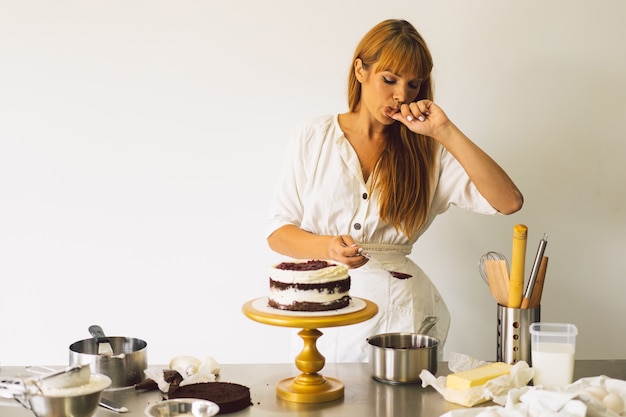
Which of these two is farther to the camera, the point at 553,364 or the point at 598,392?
the point at 553,364

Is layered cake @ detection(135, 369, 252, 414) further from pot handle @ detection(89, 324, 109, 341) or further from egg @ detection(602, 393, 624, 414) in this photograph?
egg @ detection(602, 393, 624, 414)

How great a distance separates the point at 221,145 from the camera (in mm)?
3164

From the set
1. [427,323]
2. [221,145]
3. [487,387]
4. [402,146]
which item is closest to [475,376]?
[487,387]

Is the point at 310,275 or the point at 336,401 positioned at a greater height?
the point at 310,275

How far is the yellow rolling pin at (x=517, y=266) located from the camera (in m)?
2.17

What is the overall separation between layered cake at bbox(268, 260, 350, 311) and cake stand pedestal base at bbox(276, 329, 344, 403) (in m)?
0.07

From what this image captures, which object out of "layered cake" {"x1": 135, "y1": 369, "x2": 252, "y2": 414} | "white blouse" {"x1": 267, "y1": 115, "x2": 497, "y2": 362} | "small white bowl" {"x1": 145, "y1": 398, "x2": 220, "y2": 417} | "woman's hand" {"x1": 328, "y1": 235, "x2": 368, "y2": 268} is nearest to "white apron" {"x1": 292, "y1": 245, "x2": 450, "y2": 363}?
"white blouse" {"x1": 267, "y1": 115, "x2": 497, "y2": 362}

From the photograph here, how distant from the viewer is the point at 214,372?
2176 millimetres

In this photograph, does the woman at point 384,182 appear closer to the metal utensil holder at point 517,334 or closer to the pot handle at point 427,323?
the pot handle at point 427,323

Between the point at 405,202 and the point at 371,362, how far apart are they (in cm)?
62

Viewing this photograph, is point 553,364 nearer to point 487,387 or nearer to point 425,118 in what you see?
point 487,387

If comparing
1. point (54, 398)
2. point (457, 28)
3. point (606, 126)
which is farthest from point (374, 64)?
point (54, 398)

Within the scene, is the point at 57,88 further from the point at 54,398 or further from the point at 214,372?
the point at 54,398

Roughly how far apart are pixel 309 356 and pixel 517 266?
631 mm
